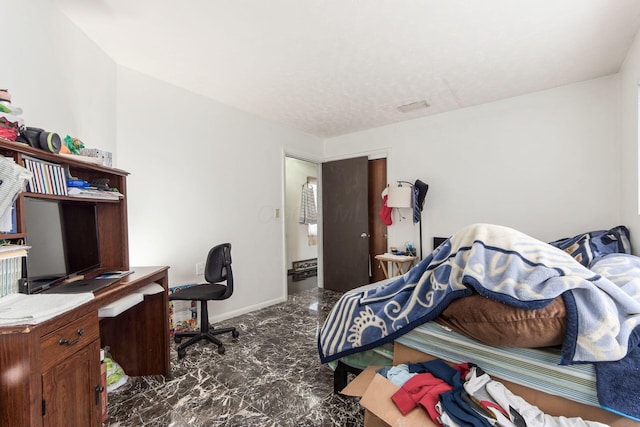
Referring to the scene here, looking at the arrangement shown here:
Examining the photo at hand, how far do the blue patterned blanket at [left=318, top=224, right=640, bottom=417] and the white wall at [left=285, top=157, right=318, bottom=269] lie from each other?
13.5 ft

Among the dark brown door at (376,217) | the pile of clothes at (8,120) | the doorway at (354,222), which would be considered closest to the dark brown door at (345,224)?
the doorway at (354,222)

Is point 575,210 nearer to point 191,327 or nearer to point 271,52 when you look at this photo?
point 271,52

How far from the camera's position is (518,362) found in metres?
1.20

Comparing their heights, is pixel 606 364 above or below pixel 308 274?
above

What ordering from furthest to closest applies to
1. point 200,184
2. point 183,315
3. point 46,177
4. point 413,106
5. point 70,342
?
point 413,106 → point 200,184 → point 183,315 → point 46,177 → point 70,342

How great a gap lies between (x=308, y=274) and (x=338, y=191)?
6.86ft

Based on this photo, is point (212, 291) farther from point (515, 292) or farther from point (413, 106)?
point (413, 106)

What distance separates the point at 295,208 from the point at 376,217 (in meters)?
2.11

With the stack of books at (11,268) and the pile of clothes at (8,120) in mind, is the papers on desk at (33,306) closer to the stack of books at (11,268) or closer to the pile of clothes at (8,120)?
the stack of books at (11,268)

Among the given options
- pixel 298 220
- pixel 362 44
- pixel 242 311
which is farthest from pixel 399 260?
pixel 298 220

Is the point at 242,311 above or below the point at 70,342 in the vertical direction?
below

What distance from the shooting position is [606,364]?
3.30 feet

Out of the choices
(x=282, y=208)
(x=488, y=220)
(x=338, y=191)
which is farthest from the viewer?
(x=338, y=191)

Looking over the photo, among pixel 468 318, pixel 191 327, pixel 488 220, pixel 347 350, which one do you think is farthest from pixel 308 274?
pixel 468 318
